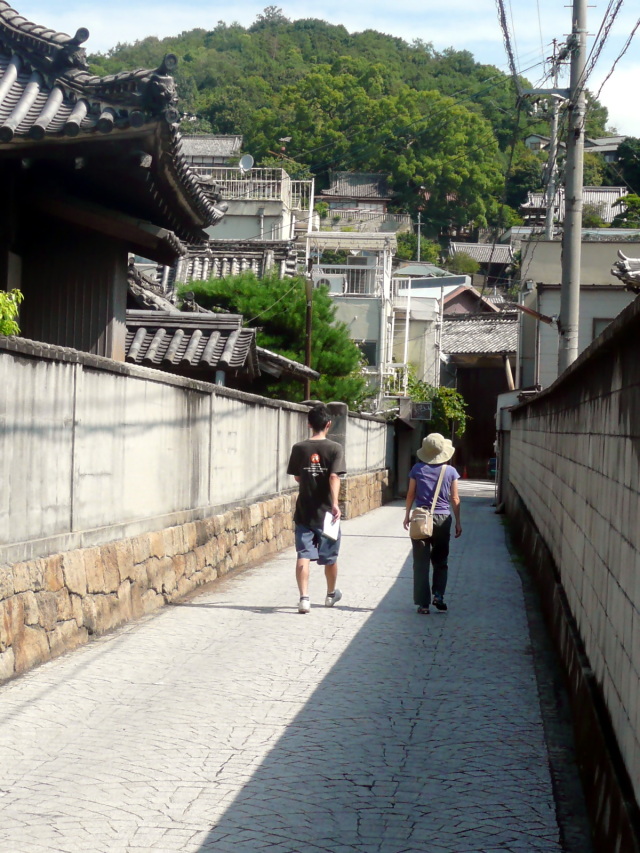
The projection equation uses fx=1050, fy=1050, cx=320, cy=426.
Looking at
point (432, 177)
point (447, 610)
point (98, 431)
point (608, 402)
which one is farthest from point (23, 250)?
point (432, 177)

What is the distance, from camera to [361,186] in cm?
8475

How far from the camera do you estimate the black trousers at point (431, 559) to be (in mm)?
10031

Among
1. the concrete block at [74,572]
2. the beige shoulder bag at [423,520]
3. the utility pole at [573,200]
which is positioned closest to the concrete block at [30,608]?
the concrete block at [74,572]

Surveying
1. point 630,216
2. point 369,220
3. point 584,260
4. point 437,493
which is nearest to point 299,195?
point 369,220

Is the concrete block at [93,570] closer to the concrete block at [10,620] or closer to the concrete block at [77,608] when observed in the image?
the concrete block at [77,608]

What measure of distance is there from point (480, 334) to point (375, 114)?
21.6 metres

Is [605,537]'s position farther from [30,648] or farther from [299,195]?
A: [299,195]

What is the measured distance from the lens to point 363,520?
24656 mm

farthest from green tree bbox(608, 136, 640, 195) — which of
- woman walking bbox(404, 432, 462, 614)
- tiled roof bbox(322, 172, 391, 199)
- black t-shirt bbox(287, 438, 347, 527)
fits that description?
black t-shirt bbox(287, 438, 347, 527)

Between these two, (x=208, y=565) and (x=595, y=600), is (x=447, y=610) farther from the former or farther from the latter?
(x=595, y=600)

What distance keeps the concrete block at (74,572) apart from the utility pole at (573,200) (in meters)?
12.6

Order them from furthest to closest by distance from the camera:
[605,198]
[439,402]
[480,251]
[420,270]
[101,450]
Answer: [605,198]
[480,251]
[420,270]
[439,402]
[101,450]

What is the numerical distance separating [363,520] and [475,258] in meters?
56.4

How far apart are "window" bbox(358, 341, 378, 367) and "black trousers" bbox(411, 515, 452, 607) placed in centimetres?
3379
